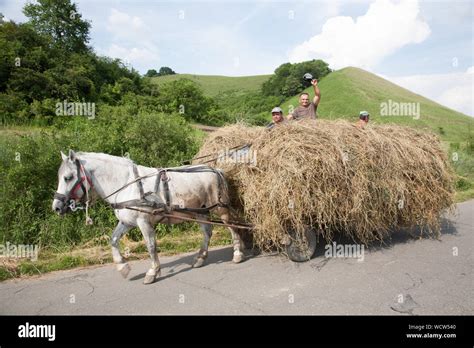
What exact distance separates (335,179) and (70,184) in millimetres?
3465

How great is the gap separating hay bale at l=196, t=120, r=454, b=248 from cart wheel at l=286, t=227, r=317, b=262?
14 centimetres

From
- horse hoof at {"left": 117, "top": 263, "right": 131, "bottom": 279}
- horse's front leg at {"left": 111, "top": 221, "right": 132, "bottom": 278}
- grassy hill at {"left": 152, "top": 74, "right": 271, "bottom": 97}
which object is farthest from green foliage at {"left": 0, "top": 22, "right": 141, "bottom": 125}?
grassy hill at {"left": 152, "top": 74, "right": 271, "bottom": 97}

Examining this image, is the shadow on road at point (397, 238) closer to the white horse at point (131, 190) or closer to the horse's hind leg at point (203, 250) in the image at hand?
the horse's hind leg at point (203, 250)

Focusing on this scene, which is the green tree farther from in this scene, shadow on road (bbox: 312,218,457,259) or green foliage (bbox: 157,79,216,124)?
shadow on road (bbox: 312,218,457,259)

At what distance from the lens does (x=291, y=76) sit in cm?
4744

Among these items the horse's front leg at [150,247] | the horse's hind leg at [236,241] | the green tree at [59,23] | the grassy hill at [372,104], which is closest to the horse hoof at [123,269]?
the horse's front leg at [150,247]

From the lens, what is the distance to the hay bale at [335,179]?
4379 millimetres

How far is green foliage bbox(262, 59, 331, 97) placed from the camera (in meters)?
43.9

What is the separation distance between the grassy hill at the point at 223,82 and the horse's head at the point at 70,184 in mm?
49789

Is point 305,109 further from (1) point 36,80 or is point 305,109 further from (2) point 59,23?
(2) point 59,23

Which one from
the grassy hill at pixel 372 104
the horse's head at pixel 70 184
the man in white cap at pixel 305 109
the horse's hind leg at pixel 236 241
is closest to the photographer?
the horse's head at pixel 70 184

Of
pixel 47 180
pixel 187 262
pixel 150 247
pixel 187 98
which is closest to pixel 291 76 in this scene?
pixel 187 98
